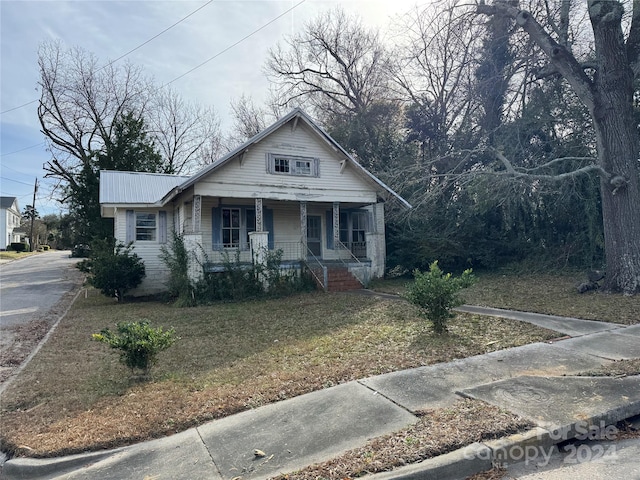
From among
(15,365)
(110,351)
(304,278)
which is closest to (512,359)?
(110,351)

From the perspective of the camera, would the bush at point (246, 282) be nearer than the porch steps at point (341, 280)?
Yes

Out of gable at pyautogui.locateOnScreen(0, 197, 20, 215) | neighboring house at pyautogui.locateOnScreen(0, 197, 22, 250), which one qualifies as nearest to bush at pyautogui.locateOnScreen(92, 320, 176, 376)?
neighboring house at pyautogui.locateOnScreen(0, 197, 22, 250)

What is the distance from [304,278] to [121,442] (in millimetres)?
11106

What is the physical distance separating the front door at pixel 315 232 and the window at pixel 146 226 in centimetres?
651

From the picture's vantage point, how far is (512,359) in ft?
18.1

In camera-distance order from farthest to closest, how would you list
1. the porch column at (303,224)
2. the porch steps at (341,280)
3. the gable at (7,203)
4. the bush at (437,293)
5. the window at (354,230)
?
the gable at (7,203), the window at (354,230), the porch column at (303,224), the porch steps at (341,280), the bush at (437,293)

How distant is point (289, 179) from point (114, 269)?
22.4 feet

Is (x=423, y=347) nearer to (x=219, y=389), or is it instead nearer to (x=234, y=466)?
(x=219, y=389)

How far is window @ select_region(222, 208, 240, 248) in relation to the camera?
16250mm

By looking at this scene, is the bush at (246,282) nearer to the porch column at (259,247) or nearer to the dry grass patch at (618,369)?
the porch column at (259,247)

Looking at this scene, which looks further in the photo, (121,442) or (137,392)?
(137,392)

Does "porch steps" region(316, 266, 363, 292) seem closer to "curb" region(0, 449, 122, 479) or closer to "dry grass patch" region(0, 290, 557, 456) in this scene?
"dry grass patch" region(0, 290, 557, 456)

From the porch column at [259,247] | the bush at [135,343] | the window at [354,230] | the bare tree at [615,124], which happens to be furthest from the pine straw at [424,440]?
the window at [354,230]

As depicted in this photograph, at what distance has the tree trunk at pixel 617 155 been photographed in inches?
406
